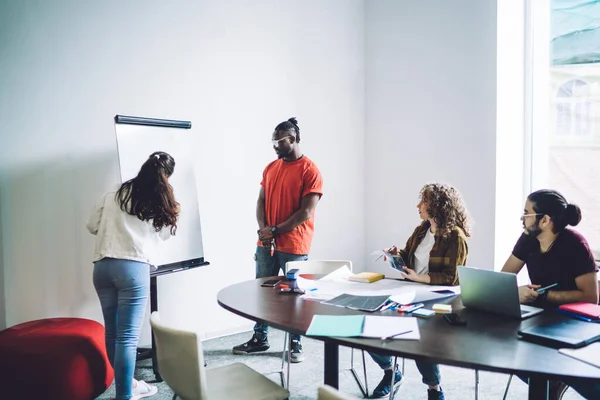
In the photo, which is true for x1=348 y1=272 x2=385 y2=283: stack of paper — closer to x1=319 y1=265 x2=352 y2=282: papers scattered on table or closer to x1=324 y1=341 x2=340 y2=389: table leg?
x1=319 y1=265 x2=352 y2=282: papers scattered on table

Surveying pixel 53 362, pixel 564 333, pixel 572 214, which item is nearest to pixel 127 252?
pixel 53 362

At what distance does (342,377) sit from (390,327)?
156 cm

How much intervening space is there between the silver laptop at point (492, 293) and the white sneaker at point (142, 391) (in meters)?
2.04

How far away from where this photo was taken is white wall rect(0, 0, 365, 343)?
3.57 meters

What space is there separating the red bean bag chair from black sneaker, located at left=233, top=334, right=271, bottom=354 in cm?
102

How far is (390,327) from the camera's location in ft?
6.86

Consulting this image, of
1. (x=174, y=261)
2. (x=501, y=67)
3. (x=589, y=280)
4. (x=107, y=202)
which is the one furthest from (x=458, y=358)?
(x=501, y=67)

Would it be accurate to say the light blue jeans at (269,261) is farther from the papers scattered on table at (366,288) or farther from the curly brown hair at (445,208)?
the curly brown hair at (445,208)

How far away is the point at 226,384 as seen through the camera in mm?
2340

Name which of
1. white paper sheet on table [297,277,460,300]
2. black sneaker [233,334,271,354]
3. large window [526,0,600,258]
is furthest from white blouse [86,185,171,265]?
large window [526,0,600,258]

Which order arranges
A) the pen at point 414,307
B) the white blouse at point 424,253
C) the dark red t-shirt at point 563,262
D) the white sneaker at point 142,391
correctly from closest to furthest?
the pen at point 414,307, the dark red t-shirt at point 563,262, the white blouse at point 424,253, the white sneaker at point 142,391

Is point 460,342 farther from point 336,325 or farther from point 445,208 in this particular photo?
point 445,208

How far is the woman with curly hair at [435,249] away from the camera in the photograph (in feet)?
9.36

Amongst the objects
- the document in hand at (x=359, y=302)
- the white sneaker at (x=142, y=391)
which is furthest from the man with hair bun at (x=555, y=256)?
the white sneaker at (x=142, y=391)
